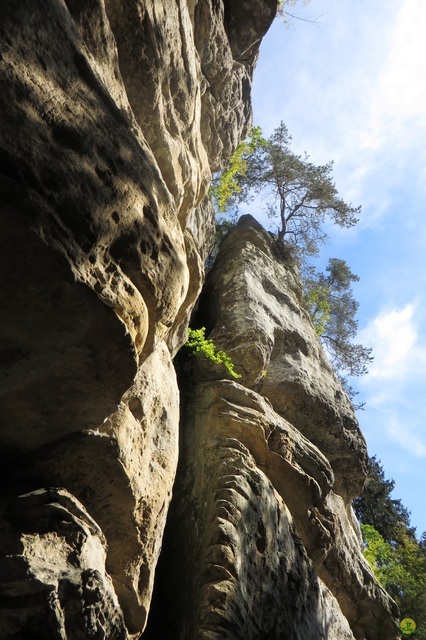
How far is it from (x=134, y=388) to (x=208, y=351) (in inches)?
138

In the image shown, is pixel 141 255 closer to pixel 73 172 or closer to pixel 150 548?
pixel 73 172

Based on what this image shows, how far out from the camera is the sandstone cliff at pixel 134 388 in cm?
312

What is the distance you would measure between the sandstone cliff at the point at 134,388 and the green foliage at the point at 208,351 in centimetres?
26

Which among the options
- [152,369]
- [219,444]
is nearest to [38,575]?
[152,369]

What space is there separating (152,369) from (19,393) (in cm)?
235

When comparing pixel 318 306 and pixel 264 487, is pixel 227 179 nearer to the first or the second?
pixel 318 306

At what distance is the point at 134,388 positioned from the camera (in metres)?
5.33

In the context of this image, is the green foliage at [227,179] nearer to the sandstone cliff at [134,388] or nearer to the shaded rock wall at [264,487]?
the shaded rock wall at [264,487]

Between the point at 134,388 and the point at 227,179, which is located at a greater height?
the point at 227,179

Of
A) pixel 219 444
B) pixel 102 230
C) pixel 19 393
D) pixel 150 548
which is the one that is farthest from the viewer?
pixel 219 444

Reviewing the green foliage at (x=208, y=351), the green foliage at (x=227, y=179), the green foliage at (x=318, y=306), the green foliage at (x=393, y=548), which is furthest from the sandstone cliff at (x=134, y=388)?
the green foliage at (x=318, y=306)

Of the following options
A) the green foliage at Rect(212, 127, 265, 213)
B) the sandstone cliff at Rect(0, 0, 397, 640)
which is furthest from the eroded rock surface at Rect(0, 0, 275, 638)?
the green foliage at Rect(212, 127, 265, 213)

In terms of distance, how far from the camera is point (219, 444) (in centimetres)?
728

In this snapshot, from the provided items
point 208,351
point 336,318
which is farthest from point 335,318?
point 208,351
